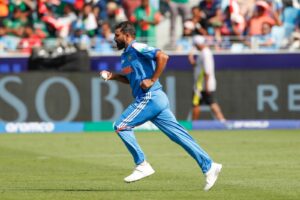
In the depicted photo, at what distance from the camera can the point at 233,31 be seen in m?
22.1

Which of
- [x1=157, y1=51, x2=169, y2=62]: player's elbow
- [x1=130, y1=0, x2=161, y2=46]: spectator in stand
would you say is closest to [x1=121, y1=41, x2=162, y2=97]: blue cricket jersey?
[x1=157, y1=51, x2=169, y2=62]: player's elbow

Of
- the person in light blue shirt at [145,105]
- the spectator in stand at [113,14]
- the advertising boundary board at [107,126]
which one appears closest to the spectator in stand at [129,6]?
the spectator in stand at [113,14]

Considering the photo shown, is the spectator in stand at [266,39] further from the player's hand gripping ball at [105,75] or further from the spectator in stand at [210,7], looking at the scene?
the player's hand gripping ball at [105,75]

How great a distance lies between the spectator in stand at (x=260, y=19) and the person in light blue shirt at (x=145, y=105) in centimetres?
1187

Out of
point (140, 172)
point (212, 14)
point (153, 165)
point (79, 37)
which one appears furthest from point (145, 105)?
point (212, 14)

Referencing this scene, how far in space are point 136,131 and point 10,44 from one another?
3376 millimetres

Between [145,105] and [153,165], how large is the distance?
10.4 ft

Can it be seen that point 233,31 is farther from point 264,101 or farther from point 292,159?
point 292,159

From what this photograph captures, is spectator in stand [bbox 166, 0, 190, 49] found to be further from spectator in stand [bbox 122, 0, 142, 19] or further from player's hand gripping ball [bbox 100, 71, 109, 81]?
player's hand gripping ball [bbox 100, 71, 109, 81]

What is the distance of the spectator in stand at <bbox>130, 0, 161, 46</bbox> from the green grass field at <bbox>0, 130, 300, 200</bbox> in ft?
10.9

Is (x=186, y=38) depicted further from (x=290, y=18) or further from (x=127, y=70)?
(x=127, y=70)

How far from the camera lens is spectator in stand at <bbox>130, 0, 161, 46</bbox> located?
2197cm

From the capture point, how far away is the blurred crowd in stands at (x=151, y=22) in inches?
851

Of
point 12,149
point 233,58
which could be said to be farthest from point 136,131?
point 12,149
